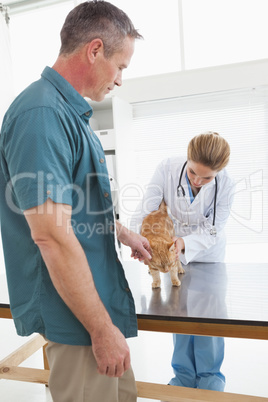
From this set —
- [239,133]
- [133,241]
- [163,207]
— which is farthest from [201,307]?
[239,133]

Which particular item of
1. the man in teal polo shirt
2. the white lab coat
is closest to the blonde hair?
the white lab coat

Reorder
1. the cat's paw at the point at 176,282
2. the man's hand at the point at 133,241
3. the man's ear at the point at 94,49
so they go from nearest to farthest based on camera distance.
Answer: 1. the man's ear at the point at 94,49
2. the man's hand at the point at 133,241
3. the cat's paw at the point at 176,282

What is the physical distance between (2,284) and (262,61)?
11.8 ft

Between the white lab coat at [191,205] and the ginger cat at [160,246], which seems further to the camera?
the white lab coat at [191,205]

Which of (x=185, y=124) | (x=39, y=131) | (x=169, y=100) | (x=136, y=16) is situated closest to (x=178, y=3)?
(x=136, y=16)

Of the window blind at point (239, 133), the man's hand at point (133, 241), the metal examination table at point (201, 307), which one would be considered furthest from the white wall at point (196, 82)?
the man's hand at point (133, 241)

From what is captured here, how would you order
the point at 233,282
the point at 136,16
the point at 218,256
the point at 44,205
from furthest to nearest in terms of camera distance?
the point at 136,16
the point at 218,256
the point at 233,282
the point at 44,205

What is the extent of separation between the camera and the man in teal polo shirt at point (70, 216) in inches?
34.4

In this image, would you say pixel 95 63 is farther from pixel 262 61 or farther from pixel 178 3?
pixel 178 3

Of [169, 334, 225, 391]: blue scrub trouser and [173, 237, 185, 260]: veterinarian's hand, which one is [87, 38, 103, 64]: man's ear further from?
[169, 334, 225, 391]: blue scrub trouser

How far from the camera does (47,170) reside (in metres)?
0.87

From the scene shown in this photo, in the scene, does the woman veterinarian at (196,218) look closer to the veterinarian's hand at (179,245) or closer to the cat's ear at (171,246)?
the veterinarian's hand at (179,245)

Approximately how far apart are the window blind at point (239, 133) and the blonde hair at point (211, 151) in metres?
2.63

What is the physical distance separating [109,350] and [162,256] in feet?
2.32
